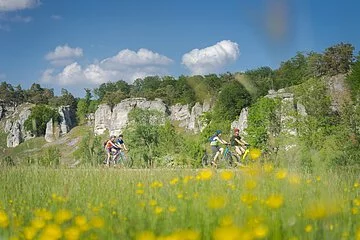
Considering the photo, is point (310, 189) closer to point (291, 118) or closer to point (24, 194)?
point (24, 194)

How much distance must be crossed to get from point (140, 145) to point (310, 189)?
31.2 meters

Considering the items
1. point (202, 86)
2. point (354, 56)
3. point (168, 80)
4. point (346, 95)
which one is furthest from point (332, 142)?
point (168, 80)

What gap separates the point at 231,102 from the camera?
3278 inches

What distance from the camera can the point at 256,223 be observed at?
125 inches

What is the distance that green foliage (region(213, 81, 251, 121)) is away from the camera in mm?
81688

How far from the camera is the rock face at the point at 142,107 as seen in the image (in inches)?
3885

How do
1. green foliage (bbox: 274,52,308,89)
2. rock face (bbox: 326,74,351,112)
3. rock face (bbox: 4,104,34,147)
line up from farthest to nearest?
rock face (bbox: 4,104,34,147)
green foliage (bbox: 274,52,308,89)
rock face (bbox: 326,74,351,112)

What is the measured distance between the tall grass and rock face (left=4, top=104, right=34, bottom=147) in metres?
124

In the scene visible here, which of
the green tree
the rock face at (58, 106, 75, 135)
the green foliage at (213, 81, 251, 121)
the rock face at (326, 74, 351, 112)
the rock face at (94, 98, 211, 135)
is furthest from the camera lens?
the rock face at (58, 106, 75, 135)

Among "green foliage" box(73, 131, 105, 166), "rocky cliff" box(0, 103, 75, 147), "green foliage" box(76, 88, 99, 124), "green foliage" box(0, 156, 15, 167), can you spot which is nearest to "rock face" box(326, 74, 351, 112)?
"green foliage" box(73, 131, 105, 166)

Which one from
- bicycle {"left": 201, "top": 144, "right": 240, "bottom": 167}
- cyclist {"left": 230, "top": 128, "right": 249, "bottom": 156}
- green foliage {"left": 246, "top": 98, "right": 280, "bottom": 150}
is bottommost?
bicycle {"left": 201, "top": 144, "right": 240, "bottom": 167}

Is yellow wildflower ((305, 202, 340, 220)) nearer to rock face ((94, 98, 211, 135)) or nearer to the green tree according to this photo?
the green tree

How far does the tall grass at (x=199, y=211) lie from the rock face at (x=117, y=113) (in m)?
102

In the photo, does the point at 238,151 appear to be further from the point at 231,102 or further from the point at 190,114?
the point at 190,114
